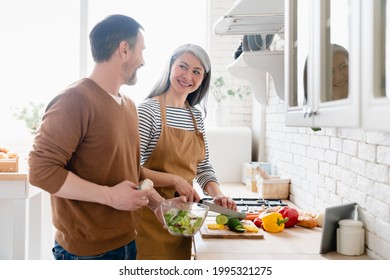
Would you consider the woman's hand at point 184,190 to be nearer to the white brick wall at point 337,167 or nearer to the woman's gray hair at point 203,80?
→ the woman's gray hair at point 203,80

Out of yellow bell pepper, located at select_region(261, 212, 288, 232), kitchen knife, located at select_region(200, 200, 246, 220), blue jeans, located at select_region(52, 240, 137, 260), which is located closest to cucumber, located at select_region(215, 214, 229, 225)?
kitchen knife, located at select_region(200, 200, 246, 220)

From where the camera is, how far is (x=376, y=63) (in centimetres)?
62

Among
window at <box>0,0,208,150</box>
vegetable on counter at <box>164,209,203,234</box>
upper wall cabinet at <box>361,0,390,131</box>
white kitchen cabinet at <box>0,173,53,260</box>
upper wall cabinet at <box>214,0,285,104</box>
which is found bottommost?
white kitchen cabinet at <box>0,173,53,260</box>

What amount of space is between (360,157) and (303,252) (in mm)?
326

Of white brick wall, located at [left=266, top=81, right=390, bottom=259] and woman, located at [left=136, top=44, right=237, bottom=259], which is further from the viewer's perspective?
woman, located at [left=136, top=44, right=237, bottom=259]

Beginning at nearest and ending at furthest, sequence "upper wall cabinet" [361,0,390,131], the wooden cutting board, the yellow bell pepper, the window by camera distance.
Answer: "upper wall cabinet" [361,0,390,131] < the wooden cutting board < the yellow bell pepper < the window

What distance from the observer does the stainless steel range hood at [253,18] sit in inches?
60.4

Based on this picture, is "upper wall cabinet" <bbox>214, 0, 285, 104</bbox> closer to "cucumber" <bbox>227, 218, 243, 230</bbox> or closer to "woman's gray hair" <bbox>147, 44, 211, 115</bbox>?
"woman's gray hair" <bbox>147, 44, 211, 115</bbox>

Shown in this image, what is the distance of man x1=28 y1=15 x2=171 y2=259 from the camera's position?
1.03 meters

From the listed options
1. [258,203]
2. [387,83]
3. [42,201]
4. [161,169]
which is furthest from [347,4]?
[42,201]

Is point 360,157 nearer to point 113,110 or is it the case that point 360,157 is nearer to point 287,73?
point 287,73

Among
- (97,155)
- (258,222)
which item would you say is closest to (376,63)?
(97,155)

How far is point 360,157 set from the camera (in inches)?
51.9

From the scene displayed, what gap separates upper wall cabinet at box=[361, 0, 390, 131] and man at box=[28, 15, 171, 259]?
0.62 meters
